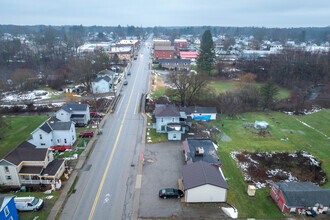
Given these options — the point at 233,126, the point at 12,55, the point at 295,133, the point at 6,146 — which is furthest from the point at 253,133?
the point at 12,55

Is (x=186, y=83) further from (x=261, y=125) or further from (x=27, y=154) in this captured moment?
(x=27, y=154)

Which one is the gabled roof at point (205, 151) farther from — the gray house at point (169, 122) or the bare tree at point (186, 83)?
the bare tree at point (186, 83)

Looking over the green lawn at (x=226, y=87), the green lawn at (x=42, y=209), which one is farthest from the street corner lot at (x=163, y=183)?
the green lawn at (x=226, y=87)

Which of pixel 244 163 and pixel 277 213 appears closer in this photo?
pixel 277 213

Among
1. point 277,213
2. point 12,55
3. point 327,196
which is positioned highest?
point 12,55

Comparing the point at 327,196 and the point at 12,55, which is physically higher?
the point at 12,55

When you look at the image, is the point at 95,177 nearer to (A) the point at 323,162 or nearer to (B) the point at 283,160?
(B) the point at 283,160
